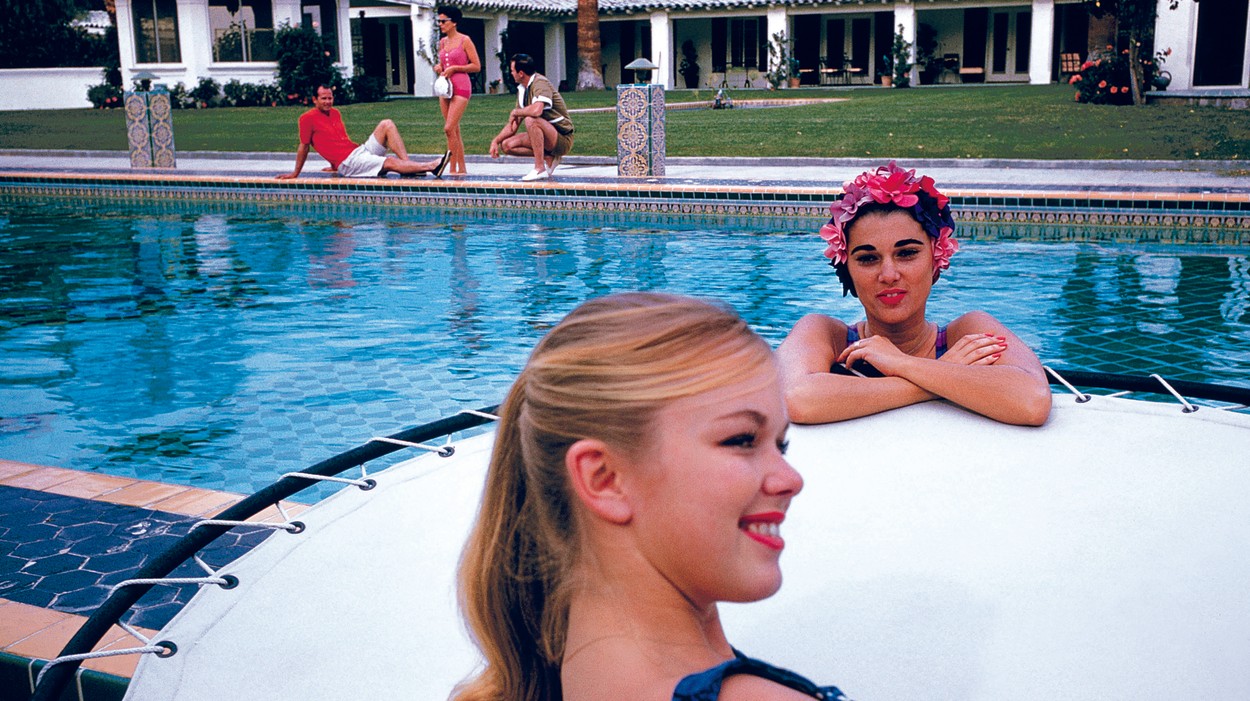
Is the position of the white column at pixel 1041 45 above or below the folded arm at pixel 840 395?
above

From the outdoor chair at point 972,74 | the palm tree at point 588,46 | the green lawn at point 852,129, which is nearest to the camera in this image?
the green lawn at point 852,129

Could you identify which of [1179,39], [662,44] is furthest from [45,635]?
[662,44]

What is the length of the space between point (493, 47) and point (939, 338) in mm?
33508

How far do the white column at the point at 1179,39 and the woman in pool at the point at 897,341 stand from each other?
801 inches

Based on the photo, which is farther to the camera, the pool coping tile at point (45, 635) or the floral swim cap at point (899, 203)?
the floral swim cap at point (899, 203)

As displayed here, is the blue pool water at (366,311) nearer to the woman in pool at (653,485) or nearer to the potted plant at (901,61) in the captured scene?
the woman in pool at (653,485)

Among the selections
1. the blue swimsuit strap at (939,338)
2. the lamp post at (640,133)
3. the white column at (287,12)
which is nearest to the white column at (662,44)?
the white column at (287,12)

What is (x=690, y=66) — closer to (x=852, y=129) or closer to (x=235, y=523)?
(x=852, y=129)

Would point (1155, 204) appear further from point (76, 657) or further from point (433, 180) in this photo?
point (76, 657)

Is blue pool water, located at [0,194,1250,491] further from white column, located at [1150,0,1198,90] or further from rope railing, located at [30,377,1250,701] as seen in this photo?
white column, located at [1150,0,1198,90]

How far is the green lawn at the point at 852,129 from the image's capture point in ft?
46.4

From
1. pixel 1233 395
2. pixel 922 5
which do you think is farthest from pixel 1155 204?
pixel 922 5

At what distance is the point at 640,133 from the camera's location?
40.9 ft

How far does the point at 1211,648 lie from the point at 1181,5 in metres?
22.1
